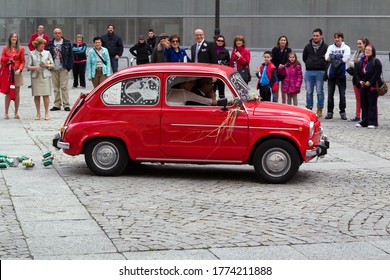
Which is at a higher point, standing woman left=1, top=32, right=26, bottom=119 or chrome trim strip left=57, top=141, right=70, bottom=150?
standing woman left=1, top=32, right=26, bottom=119

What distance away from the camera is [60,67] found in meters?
21.6

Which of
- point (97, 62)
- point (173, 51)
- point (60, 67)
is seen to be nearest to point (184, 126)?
point (173, 51)

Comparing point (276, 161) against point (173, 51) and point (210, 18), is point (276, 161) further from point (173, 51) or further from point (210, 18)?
point (210, 18)

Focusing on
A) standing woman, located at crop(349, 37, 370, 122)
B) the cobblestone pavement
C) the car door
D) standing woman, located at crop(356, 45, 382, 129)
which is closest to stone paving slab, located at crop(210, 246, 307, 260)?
the cobblestone pavement

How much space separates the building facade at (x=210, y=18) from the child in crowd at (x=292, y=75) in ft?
41.7

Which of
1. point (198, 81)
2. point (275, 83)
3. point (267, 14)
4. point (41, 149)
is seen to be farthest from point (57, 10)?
point (198, 81)

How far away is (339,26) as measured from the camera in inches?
1315

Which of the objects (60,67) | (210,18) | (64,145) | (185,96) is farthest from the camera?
(210,18)

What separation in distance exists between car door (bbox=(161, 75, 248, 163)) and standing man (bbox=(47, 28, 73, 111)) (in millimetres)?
9634

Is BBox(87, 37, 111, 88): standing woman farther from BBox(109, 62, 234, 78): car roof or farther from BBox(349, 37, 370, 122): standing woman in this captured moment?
BBox(109, 62, 234, 78): car roof

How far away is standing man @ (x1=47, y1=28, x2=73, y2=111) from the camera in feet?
70.7

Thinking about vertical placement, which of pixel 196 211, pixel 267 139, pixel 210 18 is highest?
pixel 210 18

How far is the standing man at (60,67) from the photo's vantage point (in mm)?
21562

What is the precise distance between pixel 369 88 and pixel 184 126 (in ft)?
25.1
